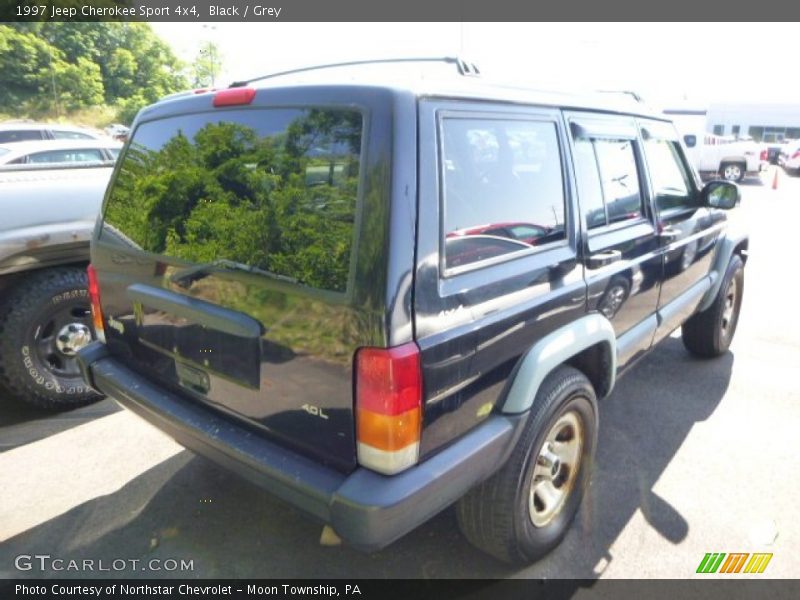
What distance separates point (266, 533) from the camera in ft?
8.30

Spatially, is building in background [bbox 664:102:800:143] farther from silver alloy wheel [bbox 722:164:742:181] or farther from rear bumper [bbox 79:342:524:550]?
rear bumper [bbox 79:342:524:550]

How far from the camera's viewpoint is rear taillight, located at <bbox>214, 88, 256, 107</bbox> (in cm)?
195

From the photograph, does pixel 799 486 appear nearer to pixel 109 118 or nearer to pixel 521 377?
pixel 521 377

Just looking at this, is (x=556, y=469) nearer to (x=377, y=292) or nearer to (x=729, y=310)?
(x=377, y=292)

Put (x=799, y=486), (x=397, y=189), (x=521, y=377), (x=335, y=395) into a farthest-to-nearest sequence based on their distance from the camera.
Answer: (x=799, y=486)
(x=521, y=377)
(x=335, y=395)
(x=397, y=189)

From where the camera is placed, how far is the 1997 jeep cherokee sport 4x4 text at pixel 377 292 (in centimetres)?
165

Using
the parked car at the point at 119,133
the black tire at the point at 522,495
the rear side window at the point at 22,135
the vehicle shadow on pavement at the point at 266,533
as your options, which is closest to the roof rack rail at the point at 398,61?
the black tire at the point at 522,495

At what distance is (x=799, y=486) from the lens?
2.88 m

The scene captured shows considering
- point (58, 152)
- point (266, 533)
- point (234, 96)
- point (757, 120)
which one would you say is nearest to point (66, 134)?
point (58, 152)

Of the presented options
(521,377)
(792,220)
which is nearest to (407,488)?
(521,377)

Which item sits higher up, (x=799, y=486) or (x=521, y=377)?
(x=521, y=377)

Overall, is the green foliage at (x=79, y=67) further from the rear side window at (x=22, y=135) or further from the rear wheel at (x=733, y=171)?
the rear wheel at (x=733, y=171)

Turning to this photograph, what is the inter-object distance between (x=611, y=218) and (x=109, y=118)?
5215 cm

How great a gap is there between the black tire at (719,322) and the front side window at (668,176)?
950 mm
